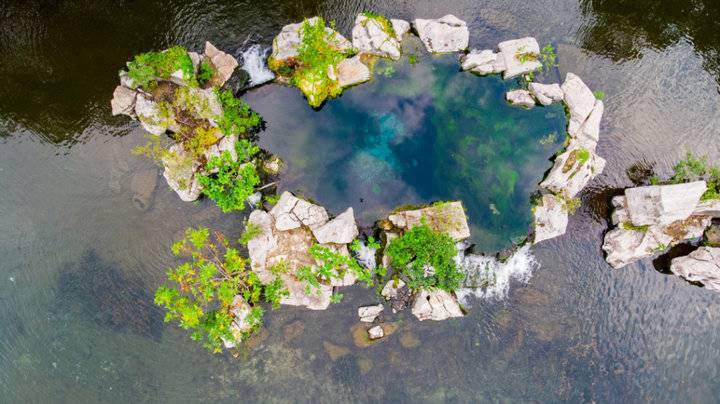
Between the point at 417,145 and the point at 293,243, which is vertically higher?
the point at 417,145

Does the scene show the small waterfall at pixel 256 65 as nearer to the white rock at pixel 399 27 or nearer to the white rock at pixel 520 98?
the white rock at pixel 399 27

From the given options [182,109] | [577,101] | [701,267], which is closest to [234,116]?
[182,109]

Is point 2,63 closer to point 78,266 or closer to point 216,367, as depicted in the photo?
point 78,266

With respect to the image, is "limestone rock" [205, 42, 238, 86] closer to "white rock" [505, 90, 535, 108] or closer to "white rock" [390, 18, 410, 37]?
"white rock" [390, 18, 410, 37]

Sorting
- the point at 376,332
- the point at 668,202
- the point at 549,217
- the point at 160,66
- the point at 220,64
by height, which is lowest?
the point at 376,332

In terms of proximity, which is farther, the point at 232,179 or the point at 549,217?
the point at 549,217

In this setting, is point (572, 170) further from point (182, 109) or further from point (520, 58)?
point (182, 109)
